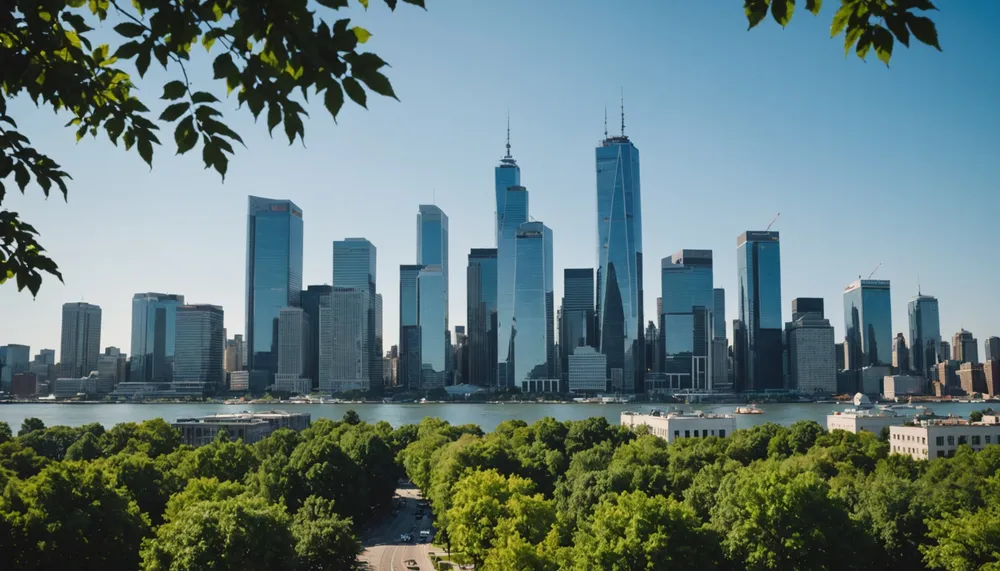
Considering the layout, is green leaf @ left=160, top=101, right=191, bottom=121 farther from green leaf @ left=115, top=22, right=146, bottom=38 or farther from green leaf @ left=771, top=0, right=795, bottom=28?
green leaf @ left=771, top=0, right=795, bottom=28

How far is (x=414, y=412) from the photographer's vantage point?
538ft

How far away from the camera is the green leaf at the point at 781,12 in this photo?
14.0 feet

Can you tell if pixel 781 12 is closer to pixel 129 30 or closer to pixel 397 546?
pixel 129 30

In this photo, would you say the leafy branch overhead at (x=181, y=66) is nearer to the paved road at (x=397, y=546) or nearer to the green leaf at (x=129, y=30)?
the green leaf at (x=129, y=30)

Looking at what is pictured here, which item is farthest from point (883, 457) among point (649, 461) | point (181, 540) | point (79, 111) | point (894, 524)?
point (79, 111)

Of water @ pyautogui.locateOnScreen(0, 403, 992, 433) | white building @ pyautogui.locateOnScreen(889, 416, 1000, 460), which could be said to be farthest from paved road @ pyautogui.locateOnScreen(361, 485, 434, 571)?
water @ pyautogui.locateOnScreen(0, 403, 992, 433)

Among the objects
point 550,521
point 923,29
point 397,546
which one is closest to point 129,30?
point 923,29

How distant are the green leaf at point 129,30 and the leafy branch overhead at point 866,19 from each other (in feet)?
11.2

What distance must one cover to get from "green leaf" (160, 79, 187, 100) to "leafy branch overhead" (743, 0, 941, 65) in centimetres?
325

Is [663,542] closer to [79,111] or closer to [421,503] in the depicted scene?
[79,111]

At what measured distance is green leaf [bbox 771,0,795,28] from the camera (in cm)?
427

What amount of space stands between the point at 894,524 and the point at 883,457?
2779 cm

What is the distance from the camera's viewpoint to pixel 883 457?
54.4 m

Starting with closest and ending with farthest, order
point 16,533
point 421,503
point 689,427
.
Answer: point 16,533 < point 421,503 < point 689,427
